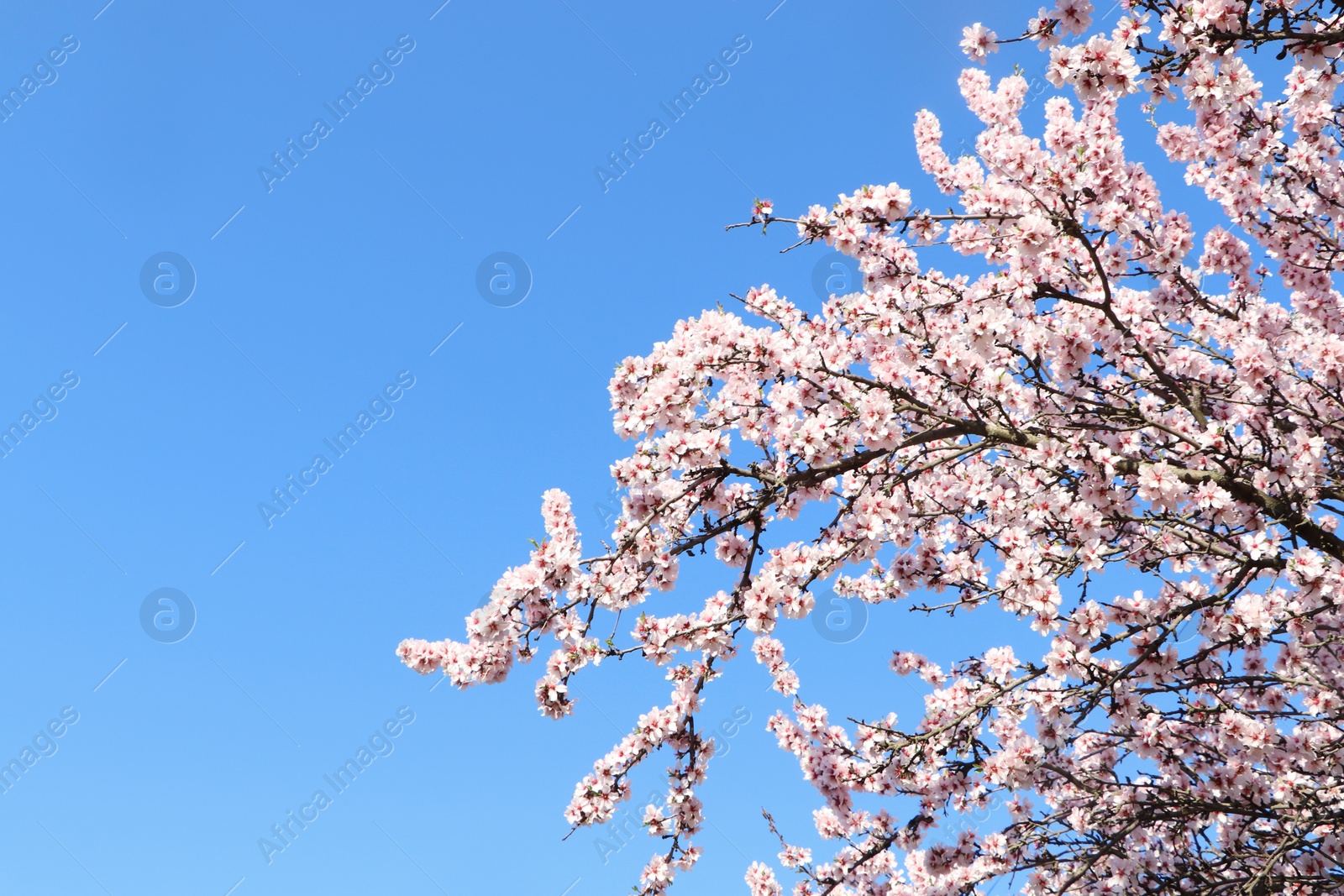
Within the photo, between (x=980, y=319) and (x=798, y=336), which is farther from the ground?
(x=798, y=336)

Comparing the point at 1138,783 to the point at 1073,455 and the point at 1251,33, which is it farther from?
the point at 1251,33

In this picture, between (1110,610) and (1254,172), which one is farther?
(1254,172)

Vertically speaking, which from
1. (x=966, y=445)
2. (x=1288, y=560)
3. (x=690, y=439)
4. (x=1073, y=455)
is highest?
(x=690, y=439)

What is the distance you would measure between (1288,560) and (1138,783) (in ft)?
6.02

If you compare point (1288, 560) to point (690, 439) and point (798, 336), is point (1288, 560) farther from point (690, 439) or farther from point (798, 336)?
point (690, 439)

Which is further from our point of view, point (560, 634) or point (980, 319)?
point (560, 634)

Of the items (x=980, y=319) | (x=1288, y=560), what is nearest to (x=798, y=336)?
(x=980, y=319)

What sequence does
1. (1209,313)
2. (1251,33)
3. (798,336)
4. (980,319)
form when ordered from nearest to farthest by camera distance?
(1251,33) < (980,319) < (798,336) < (1209,313)

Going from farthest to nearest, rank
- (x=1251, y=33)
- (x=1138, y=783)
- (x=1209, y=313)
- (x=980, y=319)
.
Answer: (x=1209, y=313) → (x=1138, y=783) → (x=980, y=319) → (x=1251, y=33)

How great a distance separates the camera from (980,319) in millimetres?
5484

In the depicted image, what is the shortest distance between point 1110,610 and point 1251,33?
3084 mm

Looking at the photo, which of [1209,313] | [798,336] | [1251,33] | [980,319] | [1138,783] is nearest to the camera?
[1251,33]

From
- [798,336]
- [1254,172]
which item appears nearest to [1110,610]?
[798,336]

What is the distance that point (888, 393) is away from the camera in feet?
18.3
